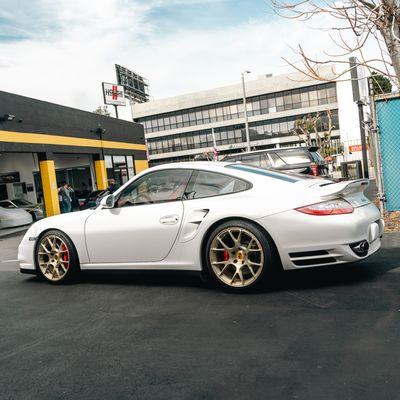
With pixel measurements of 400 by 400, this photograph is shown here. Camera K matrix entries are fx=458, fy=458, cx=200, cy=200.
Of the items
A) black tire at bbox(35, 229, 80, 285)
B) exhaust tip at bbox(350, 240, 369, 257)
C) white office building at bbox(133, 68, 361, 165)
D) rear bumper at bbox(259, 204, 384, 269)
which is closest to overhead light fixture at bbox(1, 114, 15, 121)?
black tire at bbox(35, 229, 80, 285)

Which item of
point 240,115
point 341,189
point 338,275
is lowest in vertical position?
point 338,275

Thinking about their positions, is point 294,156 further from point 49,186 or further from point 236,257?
point 49,186

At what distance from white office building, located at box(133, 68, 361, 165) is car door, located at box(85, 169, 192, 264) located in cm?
5466

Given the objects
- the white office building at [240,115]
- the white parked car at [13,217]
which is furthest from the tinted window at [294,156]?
the white office building at [240,115]

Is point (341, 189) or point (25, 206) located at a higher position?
point (341, 189)

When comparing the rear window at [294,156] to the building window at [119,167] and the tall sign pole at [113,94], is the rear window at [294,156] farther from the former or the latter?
the tall sign pole at [113,94]

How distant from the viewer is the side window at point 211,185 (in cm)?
463

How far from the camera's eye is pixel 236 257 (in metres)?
4.37

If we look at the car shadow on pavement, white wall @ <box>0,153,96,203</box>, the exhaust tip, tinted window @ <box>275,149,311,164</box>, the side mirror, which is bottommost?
the car shadow on pavement

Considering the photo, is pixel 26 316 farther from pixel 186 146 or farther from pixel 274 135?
pixel 186 146

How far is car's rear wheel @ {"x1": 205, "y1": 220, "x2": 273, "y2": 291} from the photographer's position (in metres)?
4.25

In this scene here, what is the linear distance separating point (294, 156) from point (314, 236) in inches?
319

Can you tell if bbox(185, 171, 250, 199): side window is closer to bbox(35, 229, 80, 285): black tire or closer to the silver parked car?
bbox(35, 229, 80, 285): black tire

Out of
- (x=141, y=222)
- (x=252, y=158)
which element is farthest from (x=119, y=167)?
(x=141, y=222)
